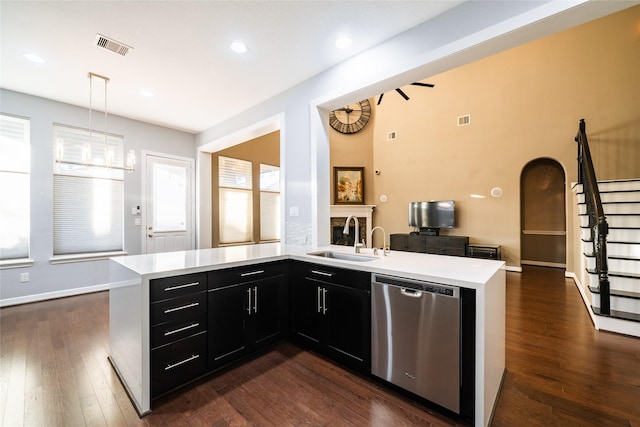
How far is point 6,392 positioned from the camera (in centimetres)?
185

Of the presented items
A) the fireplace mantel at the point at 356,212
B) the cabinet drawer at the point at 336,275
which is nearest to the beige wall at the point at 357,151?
the fireplace mantel at the point at 356,212

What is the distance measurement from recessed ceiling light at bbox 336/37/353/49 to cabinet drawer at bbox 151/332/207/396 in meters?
2.77

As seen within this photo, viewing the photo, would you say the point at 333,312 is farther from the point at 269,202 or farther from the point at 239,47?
the point at 269,202

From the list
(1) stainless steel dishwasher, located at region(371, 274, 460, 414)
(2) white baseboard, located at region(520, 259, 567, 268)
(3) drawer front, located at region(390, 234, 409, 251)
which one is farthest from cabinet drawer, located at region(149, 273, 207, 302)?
(2) white baseboard, located at region(520, 259, 567, 268)

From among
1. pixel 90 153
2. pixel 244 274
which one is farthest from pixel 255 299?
pixel 90 153

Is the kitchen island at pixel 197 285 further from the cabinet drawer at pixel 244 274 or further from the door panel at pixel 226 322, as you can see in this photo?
the door panel at pixel 226 322

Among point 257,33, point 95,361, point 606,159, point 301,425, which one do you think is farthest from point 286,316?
point 606,159

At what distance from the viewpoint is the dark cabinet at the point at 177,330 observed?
5.76 feet

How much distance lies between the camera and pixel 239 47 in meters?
2.63

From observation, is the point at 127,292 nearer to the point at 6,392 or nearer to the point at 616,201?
the point at 6,392

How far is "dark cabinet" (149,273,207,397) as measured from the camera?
175 cm

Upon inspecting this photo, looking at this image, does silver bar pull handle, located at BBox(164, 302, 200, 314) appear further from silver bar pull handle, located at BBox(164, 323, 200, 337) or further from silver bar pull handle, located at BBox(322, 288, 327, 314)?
silver bar pull handle, located at BBox(322, 288, 327, 314)

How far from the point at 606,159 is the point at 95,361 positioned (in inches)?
317

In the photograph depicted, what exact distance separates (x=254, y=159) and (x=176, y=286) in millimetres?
4600
